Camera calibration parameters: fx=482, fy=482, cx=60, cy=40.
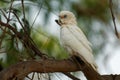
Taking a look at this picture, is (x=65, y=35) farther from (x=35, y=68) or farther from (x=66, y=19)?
(x=35, y=68)

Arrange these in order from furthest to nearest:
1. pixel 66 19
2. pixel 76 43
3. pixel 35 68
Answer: pixel 66 19
pixel 76 43
pixel 35 68

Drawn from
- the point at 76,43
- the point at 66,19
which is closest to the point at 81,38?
the point at 76,43

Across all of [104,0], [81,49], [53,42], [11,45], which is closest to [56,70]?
[81,49]

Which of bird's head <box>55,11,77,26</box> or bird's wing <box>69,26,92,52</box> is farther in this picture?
bird's head <box>55,11,77,26</box>

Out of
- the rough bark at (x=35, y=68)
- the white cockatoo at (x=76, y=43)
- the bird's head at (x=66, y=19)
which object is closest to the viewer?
the rough bark at (x=35, y=68)

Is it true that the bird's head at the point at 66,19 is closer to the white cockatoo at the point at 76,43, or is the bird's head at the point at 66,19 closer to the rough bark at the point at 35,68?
the white cockatoo at the point at 76,43

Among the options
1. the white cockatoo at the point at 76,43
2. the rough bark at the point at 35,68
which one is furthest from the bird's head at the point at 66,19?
the rough bark at the point at 35,68

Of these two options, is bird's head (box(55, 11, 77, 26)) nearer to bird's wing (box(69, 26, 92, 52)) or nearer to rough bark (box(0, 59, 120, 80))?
bird's wing (box(69, 26, 92, 52))

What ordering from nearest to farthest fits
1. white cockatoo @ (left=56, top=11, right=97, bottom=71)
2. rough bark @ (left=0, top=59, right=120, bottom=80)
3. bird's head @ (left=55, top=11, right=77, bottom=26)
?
rough bark @ (left=0, top=59, right=120, bottom=80) → white cockatoo @ (left=56, top=11, right=97, bottom=71) → bird's head @ (left=55, top=11, right=77, bottom=26)

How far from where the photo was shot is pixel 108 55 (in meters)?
2.26

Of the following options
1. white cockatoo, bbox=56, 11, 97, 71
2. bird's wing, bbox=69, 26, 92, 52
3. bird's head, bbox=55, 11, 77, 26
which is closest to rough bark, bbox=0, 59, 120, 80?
white cockatoo, bbox=56, 11, 97, 71

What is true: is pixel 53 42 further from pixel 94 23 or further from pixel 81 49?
pixel 81 49

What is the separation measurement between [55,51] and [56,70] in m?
1.74

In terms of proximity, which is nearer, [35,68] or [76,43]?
[35,68]
